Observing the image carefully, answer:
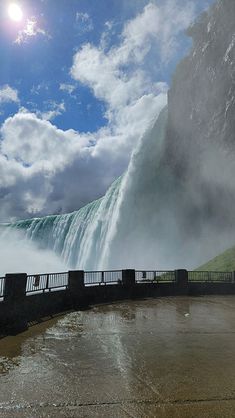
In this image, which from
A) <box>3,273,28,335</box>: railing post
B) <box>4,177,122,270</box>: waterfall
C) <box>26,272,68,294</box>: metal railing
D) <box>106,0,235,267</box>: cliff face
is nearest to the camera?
<box>3,273,28,335</box>: railing post

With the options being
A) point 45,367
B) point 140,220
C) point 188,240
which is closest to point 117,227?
point 140,220

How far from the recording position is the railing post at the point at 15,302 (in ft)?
31.1

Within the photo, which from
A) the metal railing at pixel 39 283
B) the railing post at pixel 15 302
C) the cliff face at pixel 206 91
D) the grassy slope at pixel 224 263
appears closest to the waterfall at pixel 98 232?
the cliff face at pixel 206 91

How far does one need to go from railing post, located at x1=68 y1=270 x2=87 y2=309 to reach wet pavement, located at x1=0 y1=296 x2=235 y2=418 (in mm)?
3207

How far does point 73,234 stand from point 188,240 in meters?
26.7

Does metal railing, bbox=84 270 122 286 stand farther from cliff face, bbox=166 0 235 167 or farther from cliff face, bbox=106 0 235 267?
cliff face, bbox=166 0 235 167

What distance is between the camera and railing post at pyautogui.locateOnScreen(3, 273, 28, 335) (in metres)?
9.48

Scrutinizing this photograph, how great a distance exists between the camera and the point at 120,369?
237 inches

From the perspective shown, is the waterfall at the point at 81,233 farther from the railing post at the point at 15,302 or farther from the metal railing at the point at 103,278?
the railing post at the point at 15,302

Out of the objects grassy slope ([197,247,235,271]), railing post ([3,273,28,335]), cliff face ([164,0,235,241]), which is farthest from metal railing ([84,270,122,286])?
cliff face ([164,0,235,241])

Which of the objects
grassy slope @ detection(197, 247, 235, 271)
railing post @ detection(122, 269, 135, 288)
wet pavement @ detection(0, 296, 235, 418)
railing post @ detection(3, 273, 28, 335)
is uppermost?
grassy slope @ detection(197, 247, 235, 271)

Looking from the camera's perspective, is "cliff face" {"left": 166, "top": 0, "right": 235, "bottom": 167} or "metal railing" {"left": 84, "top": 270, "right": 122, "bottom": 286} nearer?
"metal railing" {"left": 84, "top": 270, "right": 122, "bottom": 286}

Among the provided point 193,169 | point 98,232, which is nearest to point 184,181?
point 193,169

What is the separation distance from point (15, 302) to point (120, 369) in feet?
16.1
